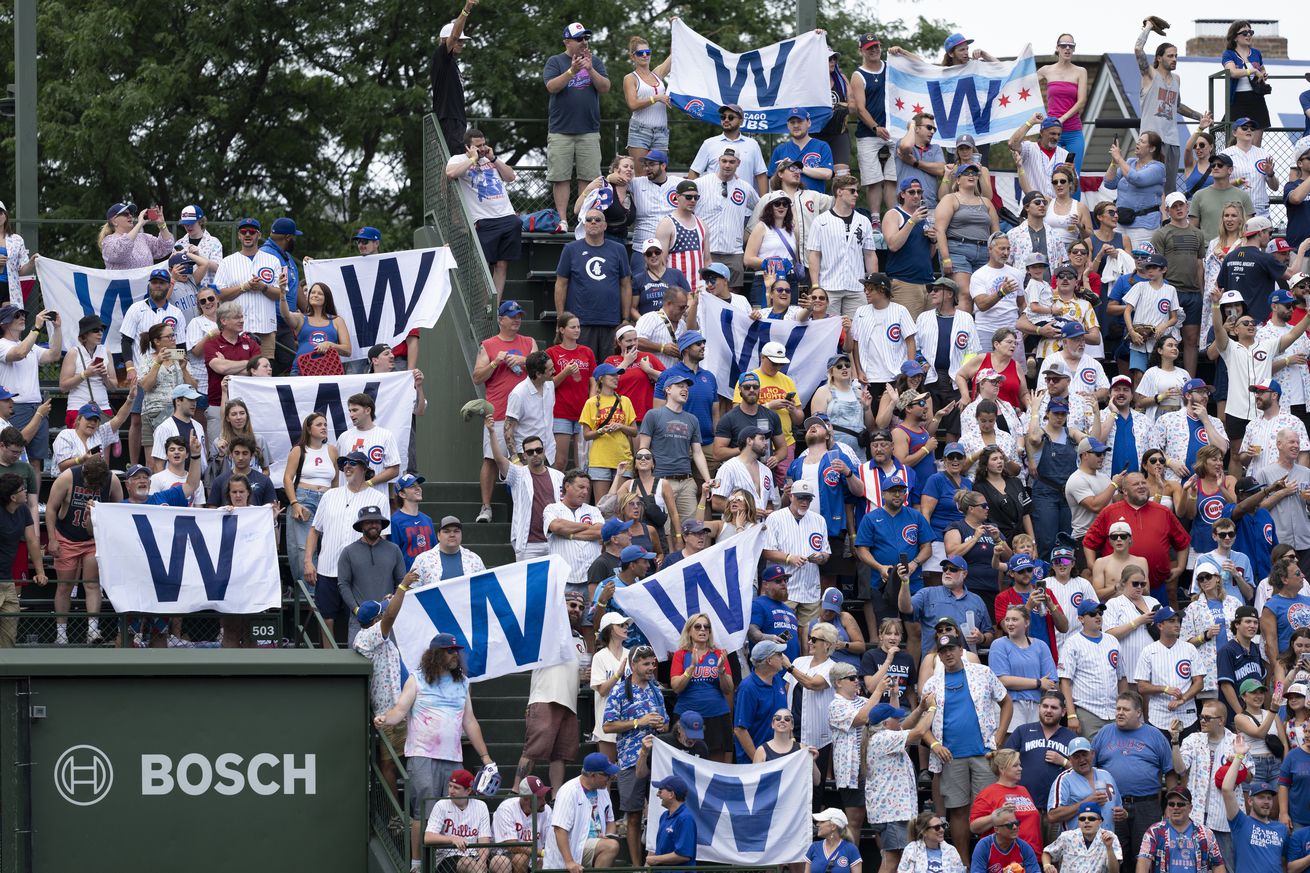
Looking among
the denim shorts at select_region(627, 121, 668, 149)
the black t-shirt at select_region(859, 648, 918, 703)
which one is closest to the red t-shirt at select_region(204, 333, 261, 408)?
the denim shorts at select_region(627, 121, 668, 149)

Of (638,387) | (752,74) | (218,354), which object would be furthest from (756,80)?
(218,354)

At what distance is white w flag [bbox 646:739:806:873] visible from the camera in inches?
651

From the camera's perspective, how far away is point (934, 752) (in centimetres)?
1753

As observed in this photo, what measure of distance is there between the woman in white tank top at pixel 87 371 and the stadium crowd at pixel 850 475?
0.15ft

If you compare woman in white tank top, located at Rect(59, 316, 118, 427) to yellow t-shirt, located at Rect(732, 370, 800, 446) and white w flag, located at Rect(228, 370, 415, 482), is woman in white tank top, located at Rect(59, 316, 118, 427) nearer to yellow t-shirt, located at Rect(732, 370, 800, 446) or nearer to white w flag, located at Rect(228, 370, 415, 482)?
white w flag, located at Rect(228, 370, 415, 482)

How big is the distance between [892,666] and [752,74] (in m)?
8.13

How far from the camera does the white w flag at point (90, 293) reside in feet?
70.9

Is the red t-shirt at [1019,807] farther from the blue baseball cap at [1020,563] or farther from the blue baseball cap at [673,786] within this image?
the blue baseball cap at [673,786]

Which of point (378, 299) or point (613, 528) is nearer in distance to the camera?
point (613, 528)

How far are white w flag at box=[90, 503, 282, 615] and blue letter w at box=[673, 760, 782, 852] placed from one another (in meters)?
3.71

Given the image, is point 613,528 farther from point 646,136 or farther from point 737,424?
point 646,136

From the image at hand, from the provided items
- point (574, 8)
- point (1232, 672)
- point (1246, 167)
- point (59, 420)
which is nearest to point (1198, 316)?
point (1246, 167)

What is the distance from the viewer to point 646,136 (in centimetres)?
2314

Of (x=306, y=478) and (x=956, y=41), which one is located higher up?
(x=956, y=41)
